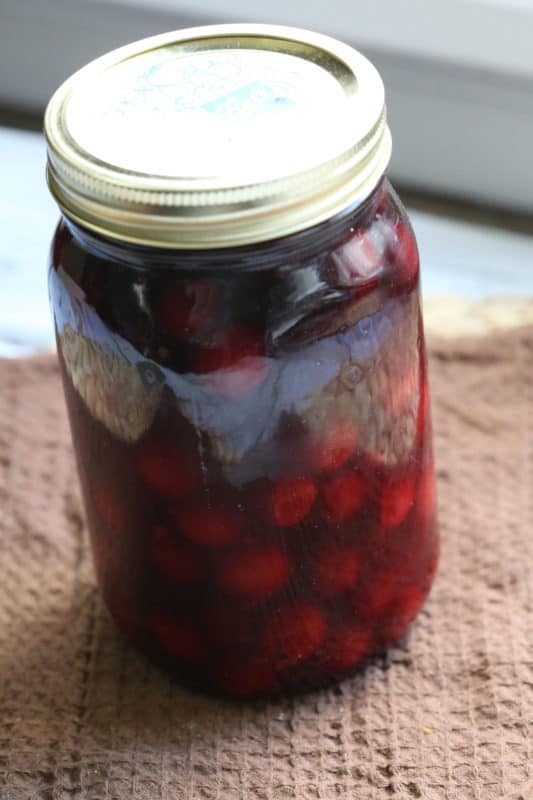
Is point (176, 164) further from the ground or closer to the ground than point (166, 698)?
further from the ground

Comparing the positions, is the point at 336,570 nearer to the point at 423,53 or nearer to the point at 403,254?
the point at 403,254

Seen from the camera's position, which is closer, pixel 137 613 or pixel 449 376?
pixel 137 613

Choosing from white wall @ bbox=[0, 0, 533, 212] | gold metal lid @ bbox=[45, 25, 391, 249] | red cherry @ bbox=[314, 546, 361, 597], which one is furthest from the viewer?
white wall @ bbox=[0, 0, 533, 212]

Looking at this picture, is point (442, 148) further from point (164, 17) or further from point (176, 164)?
point (176, 164)

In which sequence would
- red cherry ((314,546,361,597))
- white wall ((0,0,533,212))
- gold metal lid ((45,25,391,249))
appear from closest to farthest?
gold metal lid ((45,25,391,249)) → red cherry ((314,546,361,597)) → white wall ((0,0,533,212))

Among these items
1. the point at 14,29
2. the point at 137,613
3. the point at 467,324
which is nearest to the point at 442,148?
the point at 467,324

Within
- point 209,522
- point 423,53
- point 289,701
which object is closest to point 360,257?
point 209,522

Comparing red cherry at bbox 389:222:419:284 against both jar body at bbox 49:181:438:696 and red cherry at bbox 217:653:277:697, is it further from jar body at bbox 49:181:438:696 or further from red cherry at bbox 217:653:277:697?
red cherry at bbox 217:653:277:697

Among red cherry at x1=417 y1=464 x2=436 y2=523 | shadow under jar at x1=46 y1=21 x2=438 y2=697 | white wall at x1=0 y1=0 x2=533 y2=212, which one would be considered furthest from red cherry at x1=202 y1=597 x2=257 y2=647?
white wall at x1=0 y1=0 x2=533 y2=212
